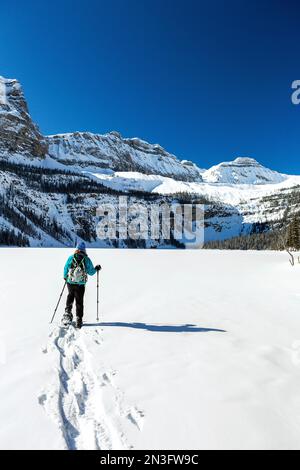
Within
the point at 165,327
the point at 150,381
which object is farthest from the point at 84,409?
the point at 165,327

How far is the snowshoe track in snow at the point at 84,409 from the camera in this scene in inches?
145

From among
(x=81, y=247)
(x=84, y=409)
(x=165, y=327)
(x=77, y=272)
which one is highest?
(x=81, y=247)

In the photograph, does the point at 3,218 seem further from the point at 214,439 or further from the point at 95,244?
the point at 214,439

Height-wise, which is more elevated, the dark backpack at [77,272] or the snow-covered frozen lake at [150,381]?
the dark backpack at [77,272]

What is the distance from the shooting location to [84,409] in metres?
4.39

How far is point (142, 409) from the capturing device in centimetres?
426

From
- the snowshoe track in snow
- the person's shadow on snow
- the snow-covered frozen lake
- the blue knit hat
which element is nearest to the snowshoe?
the snow-covered frozen lake

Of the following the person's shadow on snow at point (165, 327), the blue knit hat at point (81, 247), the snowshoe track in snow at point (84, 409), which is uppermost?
the blue knit hat at point (81, 247)

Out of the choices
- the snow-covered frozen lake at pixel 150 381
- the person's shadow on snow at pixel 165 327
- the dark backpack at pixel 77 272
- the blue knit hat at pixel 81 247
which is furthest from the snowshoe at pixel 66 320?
the blue knit hat at pixel 81 247

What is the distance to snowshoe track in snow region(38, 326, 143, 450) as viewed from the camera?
368 centimetres

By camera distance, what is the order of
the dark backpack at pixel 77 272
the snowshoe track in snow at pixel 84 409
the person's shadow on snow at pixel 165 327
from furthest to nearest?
the dark backpack at pixel 77 272, the person's shadow on snow at pixel 165 327, the snowshoe track in snow at pixel 84 409

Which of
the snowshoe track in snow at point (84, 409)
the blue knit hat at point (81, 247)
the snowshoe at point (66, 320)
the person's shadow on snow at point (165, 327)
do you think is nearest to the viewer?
the snowshoe track in snow at point (84, 409)

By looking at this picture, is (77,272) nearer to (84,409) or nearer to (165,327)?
(165,327)

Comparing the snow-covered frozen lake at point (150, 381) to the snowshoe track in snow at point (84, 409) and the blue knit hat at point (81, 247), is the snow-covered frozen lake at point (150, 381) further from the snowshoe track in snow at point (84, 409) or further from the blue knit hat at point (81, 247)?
the blue knit hat at point (81, 247)
